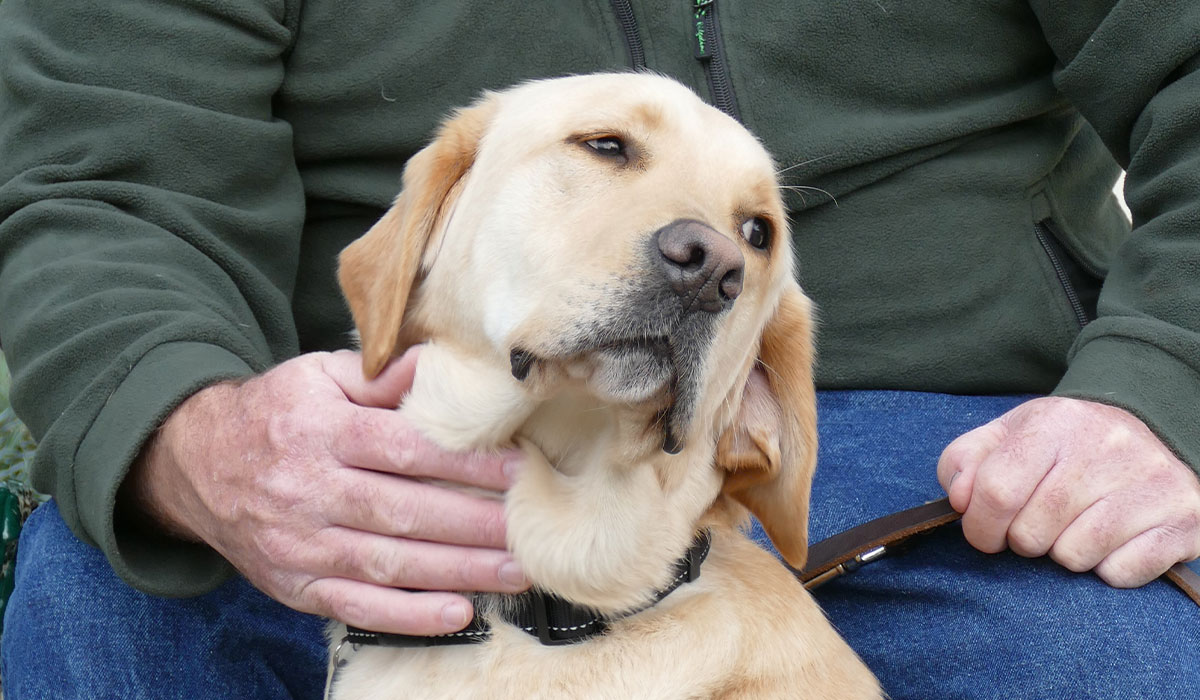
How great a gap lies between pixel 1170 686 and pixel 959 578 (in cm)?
42

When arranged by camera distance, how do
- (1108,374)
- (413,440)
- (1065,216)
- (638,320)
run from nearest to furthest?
(638,320), (413,440), (1108,374), (1065,216)

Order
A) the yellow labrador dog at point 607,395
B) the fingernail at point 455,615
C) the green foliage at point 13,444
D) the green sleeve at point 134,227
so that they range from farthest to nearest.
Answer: the green foliage at point 13,444
the green sleeve at point 134,227
the fingernail at point 455,615
the yellow labrador dog at point 607,395

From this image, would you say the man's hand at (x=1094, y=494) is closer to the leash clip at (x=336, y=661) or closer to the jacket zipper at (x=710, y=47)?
the jacket zipper at (x=710, y=47)

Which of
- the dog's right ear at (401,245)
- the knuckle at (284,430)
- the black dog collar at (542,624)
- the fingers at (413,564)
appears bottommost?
the black dog collar at (542,624)

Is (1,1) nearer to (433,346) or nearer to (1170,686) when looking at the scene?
(433,346)

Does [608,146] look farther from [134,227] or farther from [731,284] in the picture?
[134,227]

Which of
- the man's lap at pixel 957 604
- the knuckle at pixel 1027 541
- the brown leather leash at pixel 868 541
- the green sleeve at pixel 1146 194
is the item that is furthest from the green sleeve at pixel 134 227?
the green sleeve at pixel 1146 194

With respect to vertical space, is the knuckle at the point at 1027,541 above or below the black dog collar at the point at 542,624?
above

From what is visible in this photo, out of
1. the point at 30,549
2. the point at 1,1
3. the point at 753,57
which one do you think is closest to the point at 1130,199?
the point at 753,57

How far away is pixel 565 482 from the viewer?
1.65 meters

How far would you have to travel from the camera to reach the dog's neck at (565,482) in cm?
161

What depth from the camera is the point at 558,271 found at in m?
A: 1.46

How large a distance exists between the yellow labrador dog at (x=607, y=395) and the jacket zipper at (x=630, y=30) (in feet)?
2.00

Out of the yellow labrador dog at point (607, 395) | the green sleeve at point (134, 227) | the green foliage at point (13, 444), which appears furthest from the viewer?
the green foliage at point (13, 444)
